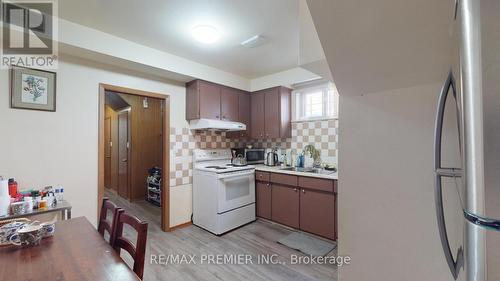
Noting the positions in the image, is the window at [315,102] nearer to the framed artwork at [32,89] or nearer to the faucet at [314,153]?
the faucet at [314,153]

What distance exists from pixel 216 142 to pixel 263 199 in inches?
47.8

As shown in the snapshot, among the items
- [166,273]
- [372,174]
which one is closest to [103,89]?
[166,273]

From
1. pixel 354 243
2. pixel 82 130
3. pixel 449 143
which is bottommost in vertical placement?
pixel 354 243

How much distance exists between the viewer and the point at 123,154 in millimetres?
4766

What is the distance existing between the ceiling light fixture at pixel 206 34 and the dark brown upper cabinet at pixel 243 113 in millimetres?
1354

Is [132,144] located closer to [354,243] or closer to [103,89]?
[103,89]

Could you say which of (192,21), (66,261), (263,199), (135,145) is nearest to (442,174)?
(66,261)

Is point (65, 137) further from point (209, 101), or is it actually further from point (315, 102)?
point (315, 102)

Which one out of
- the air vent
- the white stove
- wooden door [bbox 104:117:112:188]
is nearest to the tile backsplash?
the white stove

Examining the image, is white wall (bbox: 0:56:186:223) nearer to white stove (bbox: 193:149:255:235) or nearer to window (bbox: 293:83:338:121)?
white stove (bbox: 193:149:255:235)

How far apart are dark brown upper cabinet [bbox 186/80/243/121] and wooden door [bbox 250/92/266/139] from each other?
0.40m

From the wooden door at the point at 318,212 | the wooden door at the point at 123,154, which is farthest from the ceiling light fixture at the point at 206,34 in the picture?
the wooden door at the point at 123,154

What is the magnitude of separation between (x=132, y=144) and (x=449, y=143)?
4811mm

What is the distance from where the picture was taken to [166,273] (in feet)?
6.53
